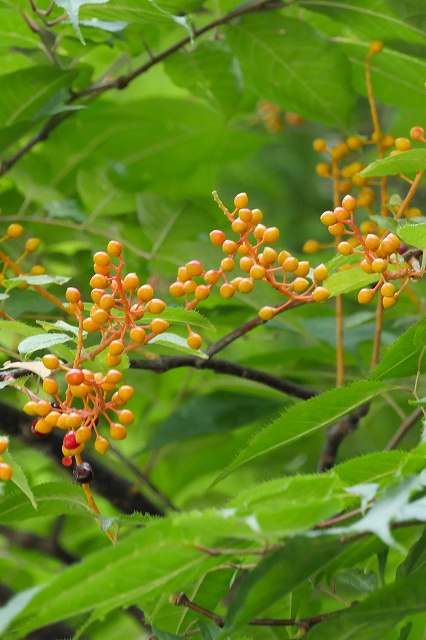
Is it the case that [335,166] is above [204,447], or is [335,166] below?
above

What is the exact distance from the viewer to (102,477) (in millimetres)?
2318

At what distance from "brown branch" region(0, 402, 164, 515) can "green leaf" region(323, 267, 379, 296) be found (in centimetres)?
100

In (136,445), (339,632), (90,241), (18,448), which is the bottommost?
(136,445)

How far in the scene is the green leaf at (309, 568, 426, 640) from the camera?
1.07 m

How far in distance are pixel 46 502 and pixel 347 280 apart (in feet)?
1.73

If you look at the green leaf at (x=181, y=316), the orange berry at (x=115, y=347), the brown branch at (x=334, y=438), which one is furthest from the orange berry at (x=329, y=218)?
the brown branch at (x=334, y=438)

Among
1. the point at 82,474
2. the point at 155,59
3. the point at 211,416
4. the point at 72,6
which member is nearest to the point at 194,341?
the point at 82,474

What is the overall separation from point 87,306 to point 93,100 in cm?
103

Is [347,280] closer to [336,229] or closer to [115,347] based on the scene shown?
[336,229]

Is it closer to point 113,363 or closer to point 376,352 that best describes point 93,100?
point 376,352

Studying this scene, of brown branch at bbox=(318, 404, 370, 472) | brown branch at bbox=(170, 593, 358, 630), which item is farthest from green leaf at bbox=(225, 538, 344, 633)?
brown branch at bbox=(318, 404, 370, 472)

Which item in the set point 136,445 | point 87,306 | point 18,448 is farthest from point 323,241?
point 87,306

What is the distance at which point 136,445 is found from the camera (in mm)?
2941

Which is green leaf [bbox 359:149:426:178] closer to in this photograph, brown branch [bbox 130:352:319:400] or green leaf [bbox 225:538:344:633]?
brown branch [bbox 130:352:319:400]
